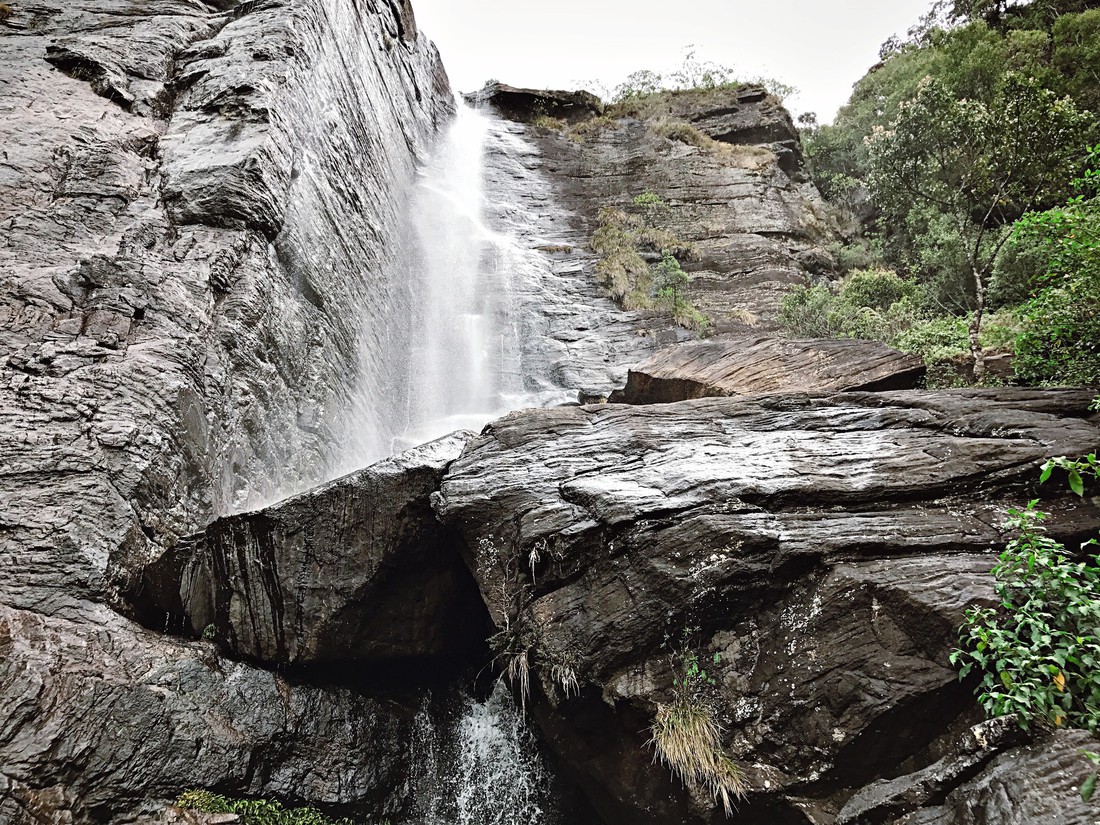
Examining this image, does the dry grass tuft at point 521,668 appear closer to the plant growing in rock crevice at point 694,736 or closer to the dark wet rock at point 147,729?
the plant growing in rock crevice at point 694,736

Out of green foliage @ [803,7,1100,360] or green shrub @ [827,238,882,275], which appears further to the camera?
green shrub @ [827,238,882,275]

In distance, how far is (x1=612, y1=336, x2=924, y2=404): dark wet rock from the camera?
8.10m

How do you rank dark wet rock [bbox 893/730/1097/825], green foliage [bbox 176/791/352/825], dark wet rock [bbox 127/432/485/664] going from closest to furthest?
dark wet rock [bbox 893/730/1097/825], green foliage [bbox 176/791/352/825], dark wet rock [bbox 127/432/485/664]

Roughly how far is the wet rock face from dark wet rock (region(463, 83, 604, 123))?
2291 centimetres

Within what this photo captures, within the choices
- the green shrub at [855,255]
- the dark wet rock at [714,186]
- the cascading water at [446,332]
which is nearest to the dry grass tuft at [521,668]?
the cascading water at [446,332]

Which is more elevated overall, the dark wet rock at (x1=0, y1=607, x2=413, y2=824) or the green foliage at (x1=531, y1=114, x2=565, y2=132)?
the green foliage at (x1=531, y1=114, x2=565, y2=132)

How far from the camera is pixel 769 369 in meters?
8.98

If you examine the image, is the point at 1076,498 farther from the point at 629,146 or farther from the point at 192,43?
the point at 629,146

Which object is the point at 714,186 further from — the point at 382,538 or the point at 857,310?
the point at 382,538

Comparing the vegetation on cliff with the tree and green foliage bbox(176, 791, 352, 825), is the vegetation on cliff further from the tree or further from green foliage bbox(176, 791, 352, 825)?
green foliage bbox(176, 791, 352, 825)

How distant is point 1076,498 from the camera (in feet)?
18.0

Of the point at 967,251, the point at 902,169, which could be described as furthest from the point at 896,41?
the point at 967,251

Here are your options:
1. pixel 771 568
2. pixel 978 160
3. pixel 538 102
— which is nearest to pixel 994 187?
pixel 978 160

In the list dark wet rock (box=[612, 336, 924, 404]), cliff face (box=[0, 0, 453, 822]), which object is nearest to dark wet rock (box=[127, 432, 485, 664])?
cliff face (box=[0, 0, 453, 822])
